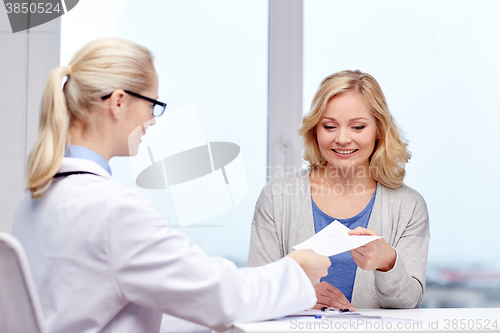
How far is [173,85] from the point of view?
224cm

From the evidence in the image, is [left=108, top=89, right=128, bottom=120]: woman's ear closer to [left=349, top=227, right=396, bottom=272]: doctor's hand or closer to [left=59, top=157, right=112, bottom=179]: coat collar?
[left=59, top=157, right=112, bottom=179]: coat collar

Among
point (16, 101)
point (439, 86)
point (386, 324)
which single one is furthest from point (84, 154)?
point (439, 86)

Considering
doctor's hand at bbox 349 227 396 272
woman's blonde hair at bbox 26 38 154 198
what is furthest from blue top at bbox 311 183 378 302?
woman's blonde hair at bbox 26 38 154 198

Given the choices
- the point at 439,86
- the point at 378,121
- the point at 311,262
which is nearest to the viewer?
the point at 311,262

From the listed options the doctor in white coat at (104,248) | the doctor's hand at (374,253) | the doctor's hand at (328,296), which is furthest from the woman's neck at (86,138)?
the doctor's hand at (328,296)

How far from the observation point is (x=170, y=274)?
0.84 meters

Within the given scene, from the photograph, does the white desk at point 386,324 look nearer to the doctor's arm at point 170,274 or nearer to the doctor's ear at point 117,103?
the doctor's arm at point 170,274

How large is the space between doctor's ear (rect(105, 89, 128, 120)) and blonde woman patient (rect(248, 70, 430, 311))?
0.80 meters

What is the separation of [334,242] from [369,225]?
479 millimetres

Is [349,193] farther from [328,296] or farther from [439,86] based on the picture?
[439,86]

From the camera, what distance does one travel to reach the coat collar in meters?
0.92

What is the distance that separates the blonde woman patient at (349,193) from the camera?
5.13ft

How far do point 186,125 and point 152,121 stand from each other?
1166 mm

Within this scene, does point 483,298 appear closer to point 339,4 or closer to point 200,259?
point 339,4
